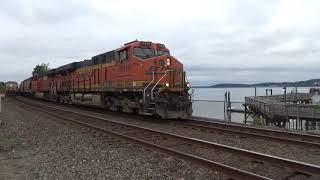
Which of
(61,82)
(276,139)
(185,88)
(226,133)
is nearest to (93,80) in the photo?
(185,88)

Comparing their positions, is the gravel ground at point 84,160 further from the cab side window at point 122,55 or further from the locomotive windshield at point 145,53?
the cab side window at point 122,55

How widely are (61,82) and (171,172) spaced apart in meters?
28.7

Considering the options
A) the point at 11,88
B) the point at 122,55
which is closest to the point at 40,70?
the point at 11,88

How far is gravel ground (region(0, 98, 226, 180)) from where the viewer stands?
826 centimetres

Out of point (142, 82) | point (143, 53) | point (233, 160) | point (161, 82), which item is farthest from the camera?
point (143, 53)

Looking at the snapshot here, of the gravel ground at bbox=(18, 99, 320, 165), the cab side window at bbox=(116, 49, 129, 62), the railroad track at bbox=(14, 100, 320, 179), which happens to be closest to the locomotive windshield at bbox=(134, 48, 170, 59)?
the cab side window at bbox=(116, 49, 129, 62)

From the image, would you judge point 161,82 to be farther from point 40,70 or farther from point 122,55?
point 40,70

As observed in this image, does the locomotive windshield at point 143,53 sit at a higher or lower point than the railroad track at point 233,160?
higher

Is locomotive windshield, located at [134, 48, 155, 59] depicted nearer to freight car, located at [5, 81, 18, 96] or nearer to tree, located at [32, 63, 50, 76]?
tree, located at [32, 63, 50, 76]

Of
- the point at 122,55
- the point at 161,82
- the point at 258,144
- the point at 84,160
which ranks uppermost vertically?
the point at 122,55

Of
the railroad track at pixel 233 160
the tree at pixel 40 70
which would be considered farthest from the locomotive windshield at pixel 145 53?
the tree at pixel 40 70

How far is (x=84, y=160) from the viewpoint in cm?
984

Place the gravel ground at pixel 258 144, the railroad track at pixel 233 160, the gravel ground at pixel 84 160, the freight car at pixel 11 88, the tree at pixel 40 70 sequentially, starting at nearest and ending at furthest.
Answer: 1. the railroad track at pixel 233 160
2. the gravel ground at pixel 84 160
3. the gravel ground at pixel 258 144
4. the tree at pixel 40 70
5. the freight car at pixel 11 88

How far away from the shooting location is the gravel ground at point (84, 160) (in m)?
8.26
